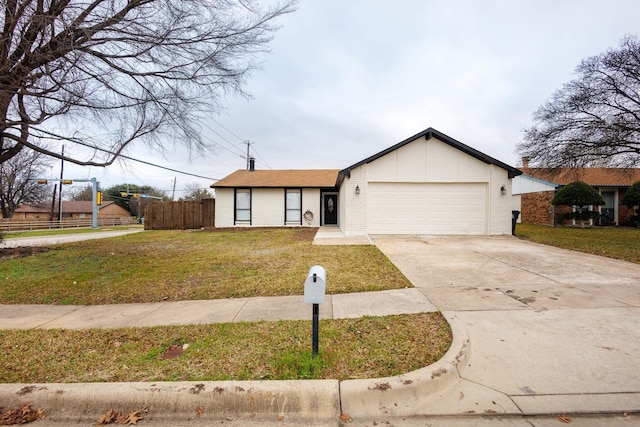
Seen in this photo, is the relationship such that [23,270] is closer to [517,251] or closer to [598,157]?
[517,251]

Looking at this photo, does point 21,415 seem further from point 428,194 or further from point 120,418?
point 428,194

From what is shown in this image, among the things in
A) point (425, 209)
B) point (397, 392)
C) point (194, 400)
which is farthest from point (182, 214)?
point (397, 392)

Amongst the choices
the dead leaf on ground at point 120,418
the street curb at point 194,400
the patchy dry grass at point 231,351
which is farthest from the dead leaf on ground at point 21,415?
the dead leaf on ground at point 120,418

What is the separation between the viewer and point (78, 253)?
9727 mm

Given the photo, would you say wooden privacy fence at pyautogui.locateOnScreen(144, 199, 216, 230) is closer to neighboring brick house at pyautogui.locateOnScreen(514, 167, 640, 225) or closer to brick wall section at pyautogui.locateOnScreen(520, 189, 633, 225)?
neighboring brick house at pyautogui.locateOnScreen(514, 167, 640, 225)

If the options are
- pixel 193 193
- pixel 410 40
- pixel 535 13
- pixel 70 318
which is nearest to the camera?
pixel 70 318

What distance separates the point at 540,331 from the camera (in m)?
3.54

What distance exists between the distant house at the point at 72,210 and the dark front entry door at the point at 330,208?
4553cm

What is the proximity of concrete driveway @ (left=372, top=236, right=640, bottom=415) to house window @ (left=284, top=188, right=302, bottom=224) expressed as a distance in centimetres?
1193

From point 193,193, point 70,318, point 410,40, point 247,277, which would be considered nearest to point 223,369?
point 70,318

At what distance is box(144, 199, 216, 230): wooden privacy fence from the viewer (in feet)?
64.8

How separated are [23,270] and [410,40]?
43.4 feet

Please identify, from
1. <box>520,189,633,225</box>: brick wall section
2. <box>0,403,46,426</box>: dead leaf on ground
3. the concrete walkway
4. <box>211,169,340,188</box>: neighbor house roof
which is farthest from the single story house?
<box>520,189,633,225</box>: brick wall section

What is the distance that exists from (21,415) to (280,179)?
17720mm
